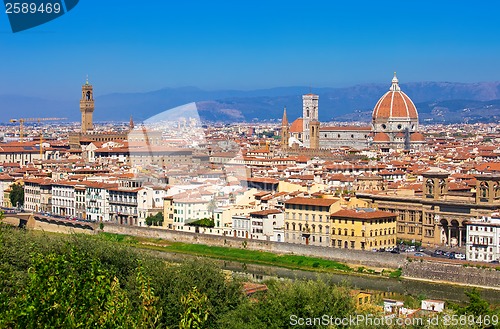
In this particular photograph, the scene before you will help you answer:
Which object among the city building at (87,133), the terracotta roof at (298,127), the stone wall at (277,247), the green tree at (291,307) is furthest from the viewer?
the terracotta roof at (298,127)

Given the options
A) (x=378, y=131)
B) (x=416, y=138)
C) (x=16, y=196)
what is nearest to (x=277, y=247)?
(x=16, y=196)

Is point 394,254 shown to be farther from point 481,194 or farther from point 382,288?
point 481,194

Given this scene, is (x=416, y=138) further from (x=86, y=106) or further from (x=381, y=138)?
(x=86, y=106)

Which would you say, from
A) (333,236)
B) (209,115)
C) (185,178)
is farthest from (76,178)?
(209,115)

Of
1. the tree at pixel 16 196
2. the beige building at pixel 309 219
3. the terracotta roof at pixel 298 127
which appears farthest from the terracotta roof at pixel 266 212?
the terracotta roof at pixel 298 127

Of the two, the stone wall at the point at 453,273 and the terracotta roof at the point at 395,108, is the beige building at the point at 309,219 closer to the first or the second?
the stone wall at the point at 453,273

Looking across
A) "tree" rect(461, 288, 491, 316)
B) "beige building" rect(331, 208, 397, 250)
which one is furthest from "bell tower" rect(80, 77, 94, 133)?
"tree" rect(461, 288, 491, 316)
